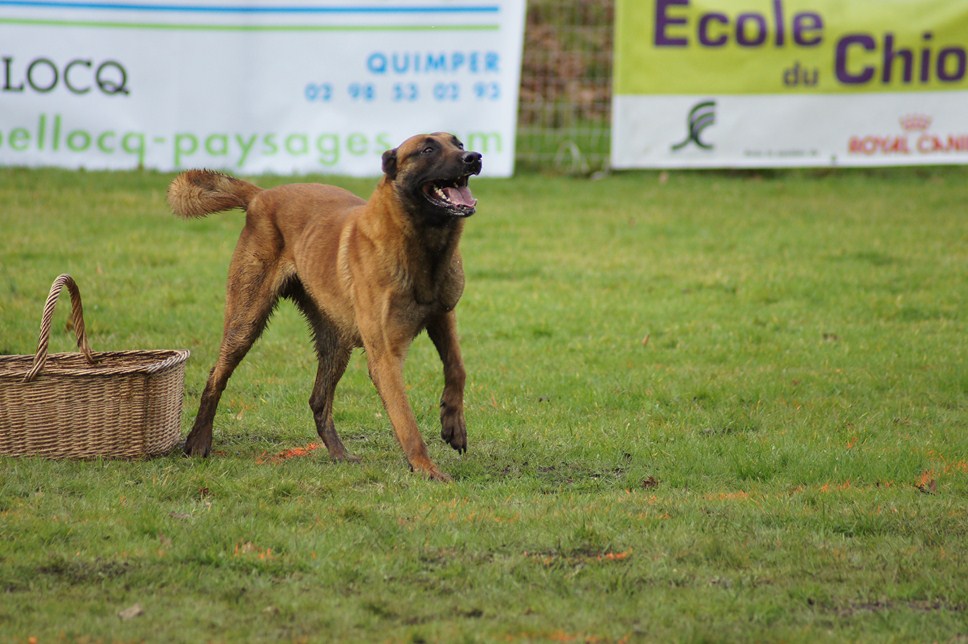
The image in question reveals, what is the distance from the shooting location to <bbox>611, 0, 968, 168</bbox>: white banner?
14734mm

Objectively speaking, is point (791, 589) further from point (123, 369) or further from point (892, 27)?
point (892, 27)

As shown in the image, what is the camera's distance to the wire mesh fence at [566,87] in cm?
1631

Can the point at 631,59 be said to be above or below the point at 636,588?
above

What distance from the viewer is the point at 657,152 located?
15.0 metres

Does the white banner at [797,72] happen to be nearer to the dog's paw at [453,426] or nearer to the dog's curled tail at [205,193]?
the dog's curled tail at [205,193]

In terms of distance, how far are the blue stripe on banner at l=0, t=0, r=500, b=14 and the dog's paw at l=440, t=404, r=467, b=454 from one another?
952 centimetres

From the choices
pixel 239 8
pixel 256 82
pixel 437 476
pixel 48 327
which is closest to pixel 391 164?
pixel 437 476

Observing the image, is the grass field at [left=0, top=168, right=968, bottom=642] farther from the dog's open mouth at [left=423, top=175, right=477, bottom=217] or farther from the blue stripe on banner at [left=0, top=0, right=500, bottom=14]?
the blue stripe on banner at [left=0, top=0, right=500, bottom=14]

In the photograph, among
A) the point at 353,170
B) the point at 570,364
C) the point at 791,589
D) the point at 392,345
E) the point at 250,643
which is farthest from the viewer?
the point at 353,170

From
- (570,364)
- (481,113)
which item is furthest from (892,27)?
(570,364)

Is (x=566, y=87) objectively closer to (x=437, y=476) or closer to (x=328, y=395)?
(x=328, y=395)

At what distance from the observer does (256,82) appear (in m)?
14.6

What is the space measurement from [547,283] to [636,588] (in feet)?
21.6

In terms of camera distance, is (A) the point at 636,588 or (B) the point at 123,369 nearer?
(A) the point at 636,588
